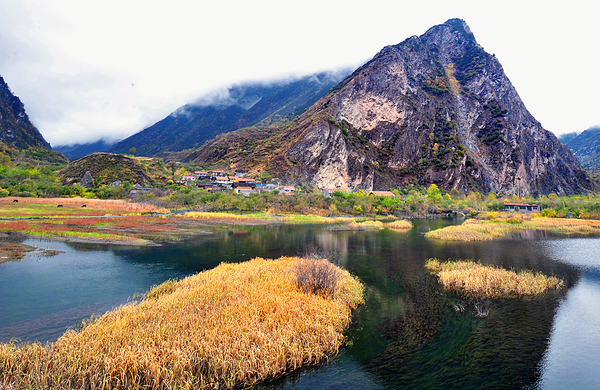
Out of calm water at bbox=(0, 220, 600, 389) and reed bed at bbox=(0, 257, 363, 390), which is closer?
reed bed at bbox=(0, 257, 363, 390)

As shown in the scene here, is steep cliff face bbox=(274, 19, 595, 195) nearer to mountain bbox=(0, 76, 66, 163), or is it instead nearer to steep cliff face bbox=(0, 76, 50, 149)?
mountain bbox=(0, 76, 66, 163)

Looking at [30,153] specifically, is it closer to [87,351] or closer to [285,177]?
[285,177]

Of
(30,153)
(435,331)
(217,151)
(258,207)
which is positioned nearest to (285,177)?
(258,207)

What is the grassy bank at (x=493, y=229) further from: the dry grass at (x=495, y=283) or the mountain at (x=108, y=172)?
the mountain at (x=108, y=172)

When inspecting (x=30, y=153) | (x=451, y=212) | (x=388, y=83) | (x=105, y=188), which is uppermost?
(x=388, y=83)

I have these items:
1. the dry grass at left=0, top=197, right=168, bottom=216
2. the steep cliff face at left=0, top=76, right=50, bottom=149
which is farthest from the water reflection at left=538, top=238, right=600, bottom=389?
the steep cliff face at left=0, top=76, right=50, bottom=149

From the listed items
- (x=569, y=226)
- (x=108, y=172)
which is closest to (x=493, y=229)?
(x=569, y=226)
